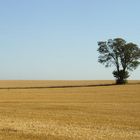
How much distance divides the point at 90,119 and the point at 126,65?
245 feet

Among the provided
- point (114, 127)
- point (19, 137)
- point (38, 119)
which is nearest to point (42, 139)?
point (19, 137)

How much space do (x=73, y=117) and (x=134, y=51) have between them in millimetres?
73547

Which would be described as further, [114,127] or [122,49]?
[122,49]

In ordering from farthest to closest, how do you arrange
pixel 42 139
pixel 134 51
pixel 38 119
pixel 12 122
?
pixel 134 51
pixel 38 119
pixel 12 122
pixel 42 139

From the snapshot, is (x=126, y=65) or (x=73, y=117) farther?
(x=126, y=65)

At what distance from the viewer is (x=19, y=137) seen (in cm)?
1705

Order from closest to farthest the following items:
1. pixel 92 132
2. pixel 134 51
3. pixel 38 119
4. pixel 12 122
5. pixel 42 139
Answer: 1. pixel 42 139
2. pixel 92 132
3. pixel 12 122
4. pixel 38 119
5. pixel 134 51

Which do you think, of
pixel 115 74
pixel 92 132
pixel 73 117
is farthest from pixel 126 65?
pixel 92 132

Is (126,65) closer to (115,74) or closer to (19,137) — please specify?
(115,74)

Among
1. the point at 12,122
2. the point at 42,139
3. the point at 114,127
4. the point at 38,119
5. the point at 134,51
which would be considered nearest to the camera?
the point at 42,139

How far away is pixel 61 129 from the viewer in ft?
63.5

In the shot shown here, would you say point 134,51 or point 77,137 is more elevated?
point 134,51

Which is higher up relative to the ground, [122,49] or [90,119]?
[122,49]

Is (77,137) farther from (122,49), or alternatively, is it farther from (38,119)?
(122,49)
